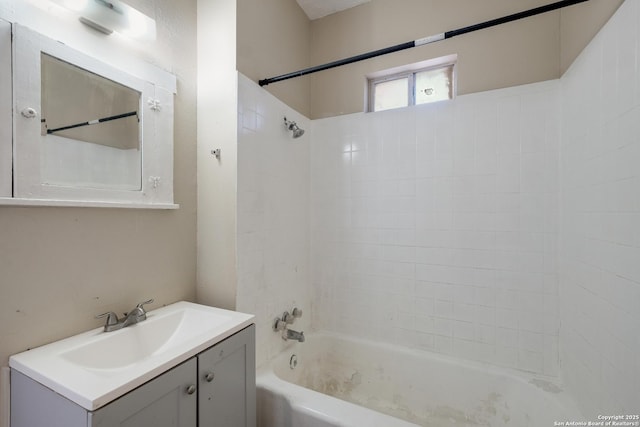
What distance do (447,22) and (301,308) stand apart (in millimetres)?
2262

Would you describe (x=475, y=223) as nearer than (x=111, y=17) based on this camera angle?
No

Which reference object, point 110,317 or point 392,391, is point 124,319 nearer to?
point 110,317

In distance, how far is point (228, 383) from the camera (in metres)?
1.09

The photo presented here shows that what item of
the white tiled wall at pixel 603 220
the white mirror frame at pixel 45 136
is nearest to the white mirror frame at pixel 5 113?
the white mirror frame at pixel 45 136

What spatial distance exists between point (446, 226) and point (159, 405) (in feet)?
5.68

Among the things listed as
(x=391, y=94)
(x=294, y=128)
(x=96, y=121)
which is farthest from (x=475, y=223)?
(x=96, y=121)

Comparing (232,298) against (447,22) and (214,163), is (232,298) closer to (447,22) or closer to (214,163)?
(214,163)

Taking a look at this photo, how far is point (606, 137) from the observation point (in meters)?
1.13

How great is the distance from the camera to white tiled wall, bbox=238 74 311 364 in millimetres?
1555

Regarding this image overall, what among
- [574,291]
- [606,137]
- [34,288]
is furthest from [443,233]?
[34,288]

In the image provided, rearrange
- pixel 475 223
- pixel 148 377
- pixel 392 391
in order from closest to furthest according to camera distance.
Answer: pixel 148 377
pixel 475 223
pixel 392 391

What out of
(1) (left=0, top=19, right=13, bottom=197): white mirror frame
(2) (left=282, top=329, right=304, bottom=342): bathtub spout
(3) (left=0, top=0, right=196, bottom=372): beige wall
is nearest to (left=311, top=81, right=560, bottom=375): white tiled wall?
(2) (left=282, top=329, right=304, bottom=342): bathtub spout

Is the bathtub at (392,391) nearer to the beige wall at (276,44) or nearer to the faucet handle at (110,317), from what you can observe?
the faucet handle at (110,317)

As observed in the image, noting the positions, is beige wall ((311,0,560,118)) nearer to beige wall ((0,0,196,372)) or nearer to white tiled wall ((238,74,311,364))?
white tiled wall ((238,74,311,364))
